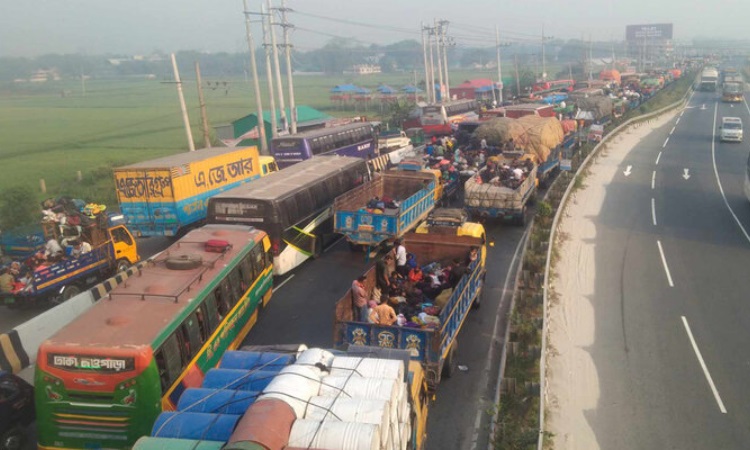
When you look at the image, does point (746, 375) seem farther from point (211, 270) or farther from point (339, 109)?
point (339, 109)

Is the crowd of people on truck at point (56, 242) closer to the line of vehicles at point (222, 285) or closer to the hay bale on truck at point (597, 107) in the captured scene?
the line of vehicles at point (222, 285)

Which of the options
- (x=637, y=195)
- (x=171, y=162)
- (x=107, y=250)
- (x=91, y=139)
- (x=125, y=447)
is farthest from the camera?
(x=91, y=139)

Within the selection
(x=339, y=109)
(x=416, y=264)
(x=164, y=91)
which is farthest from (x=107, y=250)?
(x=164, y=91)

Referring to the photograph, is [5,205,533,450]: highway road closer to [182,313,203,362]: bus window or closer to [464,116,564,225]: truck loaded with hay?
[464,116,564,225]: truck loaded with hay

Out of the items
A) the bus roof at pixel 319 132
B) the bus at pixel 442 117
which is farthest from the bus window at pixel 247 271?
the bus at pixel 442 117

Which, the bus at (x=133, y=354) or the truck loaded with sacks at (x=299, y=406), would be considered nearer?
the truck loaded with sacks at (x=299, y=406)

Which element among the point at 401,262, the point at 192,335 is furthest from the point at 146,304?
the point at 401,262
